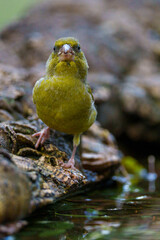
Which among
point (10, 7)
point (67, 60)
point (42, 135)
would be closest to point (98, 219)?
point (42, 135)

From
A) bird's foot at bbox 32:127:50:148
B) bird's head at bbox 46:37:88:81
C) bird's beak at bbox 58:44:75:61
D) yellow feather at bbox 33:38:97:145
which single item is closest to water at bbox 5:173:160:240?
bird's foot at bbox 32:127:50:148

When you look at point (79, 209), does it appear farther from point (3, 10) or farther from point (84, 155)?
point (3, 10)

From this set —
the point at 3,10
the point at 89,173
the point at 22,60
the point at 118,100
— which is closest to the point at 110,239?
the point at 89,173

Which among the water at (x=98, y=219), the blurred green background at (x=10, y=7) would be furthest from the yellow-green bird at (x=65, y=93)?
the blurred green background at (x=10, y=7)

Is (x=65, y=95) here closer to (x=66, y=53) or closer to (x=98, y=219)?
(x=66, y=53)

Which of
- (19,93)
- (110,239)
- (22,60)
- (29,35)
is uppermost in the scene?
(29,35)

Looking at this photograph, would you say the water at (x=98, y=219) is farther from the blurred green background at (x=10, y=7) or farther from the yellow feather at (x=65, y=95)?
the blurred green background at (x=10, y=7)

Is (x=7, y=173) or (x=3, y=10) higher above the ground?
(x=3, y=10)
